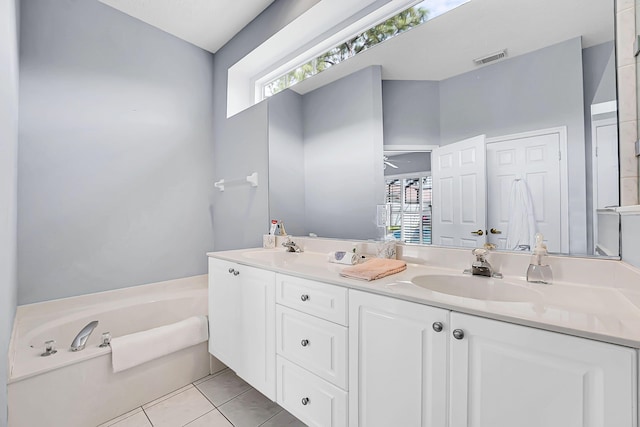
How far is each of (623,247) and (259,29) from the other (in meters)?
2.52

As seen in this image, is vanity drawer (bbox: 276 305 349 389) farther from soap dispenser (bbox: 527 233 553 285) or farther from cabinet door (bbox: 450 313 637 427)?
soap dispenser (bbox: 527 233 553 285)

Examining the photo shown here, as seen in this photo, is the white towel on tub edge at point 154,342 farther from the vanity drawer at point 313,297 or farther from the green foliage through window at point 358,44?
the green foliage through window at point 358,44

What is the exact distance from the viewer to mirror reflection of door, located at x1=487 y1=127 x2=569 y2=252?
1019 millimetres

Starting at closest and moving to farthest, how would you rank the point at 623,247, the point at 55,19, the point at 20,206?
the point at 623,247 → the point at 20,206 → the point at 55,19

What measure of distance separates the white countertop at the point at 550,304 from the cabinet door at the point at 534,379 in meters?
0.03

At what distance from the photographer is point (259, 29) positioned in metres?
2.15

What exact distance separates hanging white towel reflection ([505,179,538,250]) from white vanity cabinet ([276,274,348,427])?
0.74 m

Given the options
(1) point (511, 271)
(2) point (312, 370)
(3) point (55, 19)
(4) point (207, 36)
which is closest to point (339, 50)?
(4) point (207, 36)

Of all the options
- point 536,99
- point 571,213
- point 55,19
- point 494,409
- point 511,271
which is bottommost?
point 494,409

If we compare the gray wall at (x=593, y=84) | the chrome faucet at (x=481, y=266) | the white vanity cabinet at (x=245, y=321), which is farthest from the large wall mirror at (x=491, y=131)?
the white vanity cabinet at (x=245, y=321)

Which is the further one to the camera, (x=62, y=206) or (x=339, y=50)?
(x=62, y=206)

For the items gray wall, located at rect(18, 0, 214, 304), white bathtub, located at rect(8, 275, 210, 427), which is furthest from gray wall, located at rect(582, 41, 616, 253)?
gray wall, located at rect(18, 0, 214, 304)

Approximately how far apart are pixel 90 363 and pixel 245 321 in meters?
0.84

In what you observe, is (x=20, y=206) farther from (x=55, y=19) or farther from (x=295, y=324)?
(x=295, y=324)
